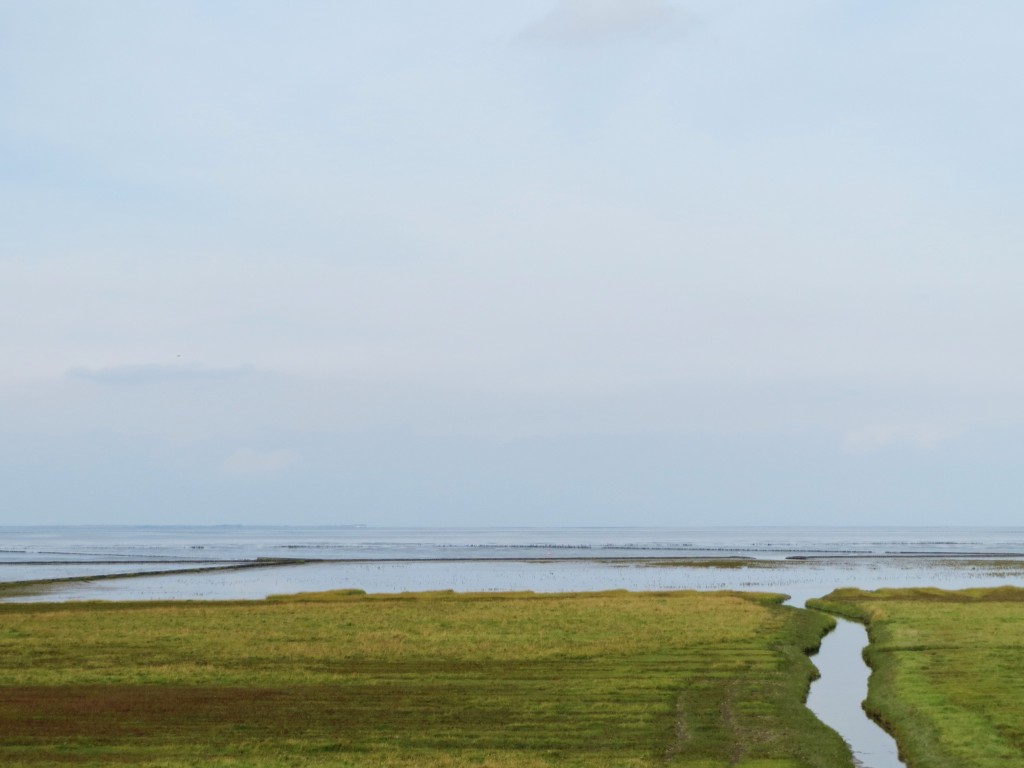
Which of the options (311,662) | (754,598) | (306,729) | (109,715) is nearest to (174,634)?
(311,662)

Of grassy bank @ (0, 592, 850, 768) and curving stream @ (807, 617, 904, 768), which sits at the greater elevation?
grassy bank @ (0, 592, 850, 768)

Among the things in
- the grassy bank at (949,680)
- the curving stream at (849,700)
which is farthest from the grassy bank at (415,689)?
the grassy bank at (949,680)

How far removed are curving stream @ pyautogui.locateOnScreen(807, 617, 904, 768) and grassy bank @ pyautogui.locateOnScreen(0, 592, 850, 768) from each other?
0.86 metres

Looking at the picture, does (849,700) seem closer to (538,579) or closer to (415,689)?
(415,689)

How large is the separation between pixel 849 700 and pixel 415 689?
1512cm

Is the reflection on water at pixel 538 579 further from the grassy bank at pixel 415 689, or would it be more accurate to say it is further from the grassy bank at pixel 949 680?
the grassy bank at pixel 415 689

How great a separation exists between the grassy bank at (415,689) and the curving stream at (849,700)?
858mm

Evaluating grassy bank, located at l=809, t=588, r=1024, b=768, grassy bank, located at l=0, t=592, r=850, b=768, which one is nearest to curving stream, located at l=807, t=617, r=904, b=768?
grassy bank, located at l=809, t=588, r=1024, b=768

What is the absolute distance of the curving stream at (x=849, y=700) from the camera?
2948cm

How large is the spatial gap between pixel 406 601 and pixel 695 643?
30.7 meters

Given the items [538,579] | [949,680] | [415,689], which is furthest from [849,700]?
[538,579]

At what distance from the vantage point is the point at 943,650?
45375mm

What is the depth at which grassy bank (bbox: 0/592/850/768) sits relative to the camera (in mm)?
27609

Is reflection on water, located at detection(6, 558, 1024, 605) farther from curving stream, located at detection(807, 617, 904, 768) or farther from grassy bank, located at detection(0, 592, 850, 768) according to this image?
grassy bank, located at detection(0, 592, 850, 768)
